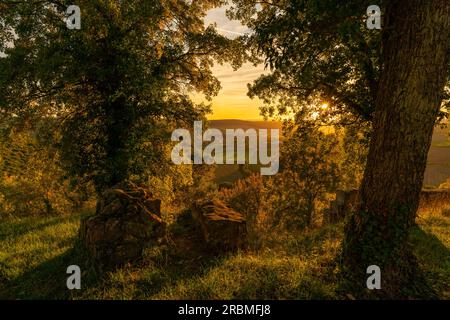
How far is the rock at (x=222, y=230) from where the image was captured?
25.0ft

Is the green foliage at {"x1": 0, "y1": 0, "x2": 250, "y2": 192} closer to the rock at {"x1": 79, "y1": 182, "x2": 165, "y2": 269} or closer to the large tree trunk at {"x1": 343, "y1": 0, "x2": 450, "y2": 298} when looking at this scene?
the rock at {"x1": 79, "y1": 182, "x2": 165, "y2": 269}

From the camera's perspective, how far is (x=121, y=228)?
7.14 meters

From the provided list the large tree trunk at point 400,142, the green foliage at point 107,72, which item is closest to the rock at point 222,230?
the large tree trunk at point 400,142

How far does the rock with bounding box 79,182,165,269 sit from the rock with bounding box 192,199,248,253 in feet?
3.85

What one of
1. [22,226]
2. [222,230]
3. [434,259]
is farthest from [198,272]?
[22,226]

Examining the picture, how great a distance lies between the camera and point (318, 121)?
14109mm

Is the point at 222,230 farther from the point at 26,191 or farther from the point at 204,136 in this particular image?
the point at 26,191

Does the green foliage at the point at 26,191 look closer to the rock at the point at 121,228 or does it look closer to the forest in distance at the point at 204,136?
the forest in distance at the point at 204,136

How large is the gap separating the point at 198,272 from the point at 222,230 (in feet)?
4.65

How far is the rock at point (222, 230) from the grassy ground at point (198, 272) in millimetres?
352

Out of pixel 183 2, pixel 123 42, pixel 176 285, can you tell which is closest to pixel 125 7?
pixel 123 42
